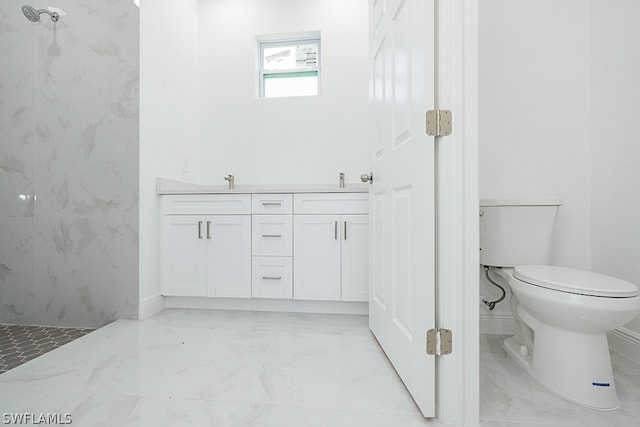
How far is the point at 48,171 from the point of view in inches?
76.2

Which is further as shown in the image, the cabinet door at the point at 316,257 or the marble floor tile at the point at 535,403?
the cabinet door at the point at 316,257

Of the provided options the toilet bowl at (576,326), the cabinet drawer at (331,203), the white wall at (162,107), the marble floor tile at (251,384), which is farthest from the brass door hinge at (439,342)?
the white wall at (162,107)

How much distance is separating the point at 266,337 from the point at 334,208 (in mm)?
888

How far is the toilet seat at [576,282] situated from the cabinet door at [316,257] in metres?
1.02

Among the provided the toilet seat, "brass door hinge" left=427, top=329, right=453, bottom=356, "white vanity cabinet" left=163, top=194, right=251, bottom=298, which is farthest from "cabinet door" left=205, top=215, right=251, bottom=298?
the toilet seat

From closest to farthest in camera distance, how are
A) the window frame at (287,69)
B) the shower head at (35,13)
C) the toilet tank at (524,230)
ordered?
Result: 1. the toilet tank at (524,230)
2. the shower head at (35,13)
3. the window frame at (287,69)

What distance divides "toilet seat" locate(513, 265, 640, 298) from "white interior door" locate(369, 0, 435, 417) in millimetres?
502

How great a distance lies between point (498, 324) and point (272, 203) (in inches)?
61.5

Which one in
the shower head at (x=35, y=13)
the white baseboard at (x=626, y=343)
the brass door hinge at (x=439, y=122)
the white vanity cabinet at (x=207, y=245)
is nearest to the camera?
the brass door hinge at (x=439, y=122)

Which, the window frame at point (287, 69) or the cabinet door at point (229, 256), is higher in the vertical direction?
the window frame at point (287, 69)

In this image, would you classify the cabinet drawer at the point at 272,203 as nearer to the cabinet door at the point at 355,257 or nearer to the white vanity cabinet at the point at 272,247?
the white vanity cabinet at the point at 272,247

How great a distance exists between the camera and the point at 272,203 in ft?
6.57

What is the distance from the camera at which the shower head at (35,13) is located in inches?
71.3

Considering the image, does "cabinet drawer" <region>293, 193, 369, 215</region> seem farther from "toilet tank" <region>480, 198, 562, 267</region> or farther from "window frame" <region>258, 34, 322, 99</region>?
"window frame" <region>258, 34, 322, 99</region>
